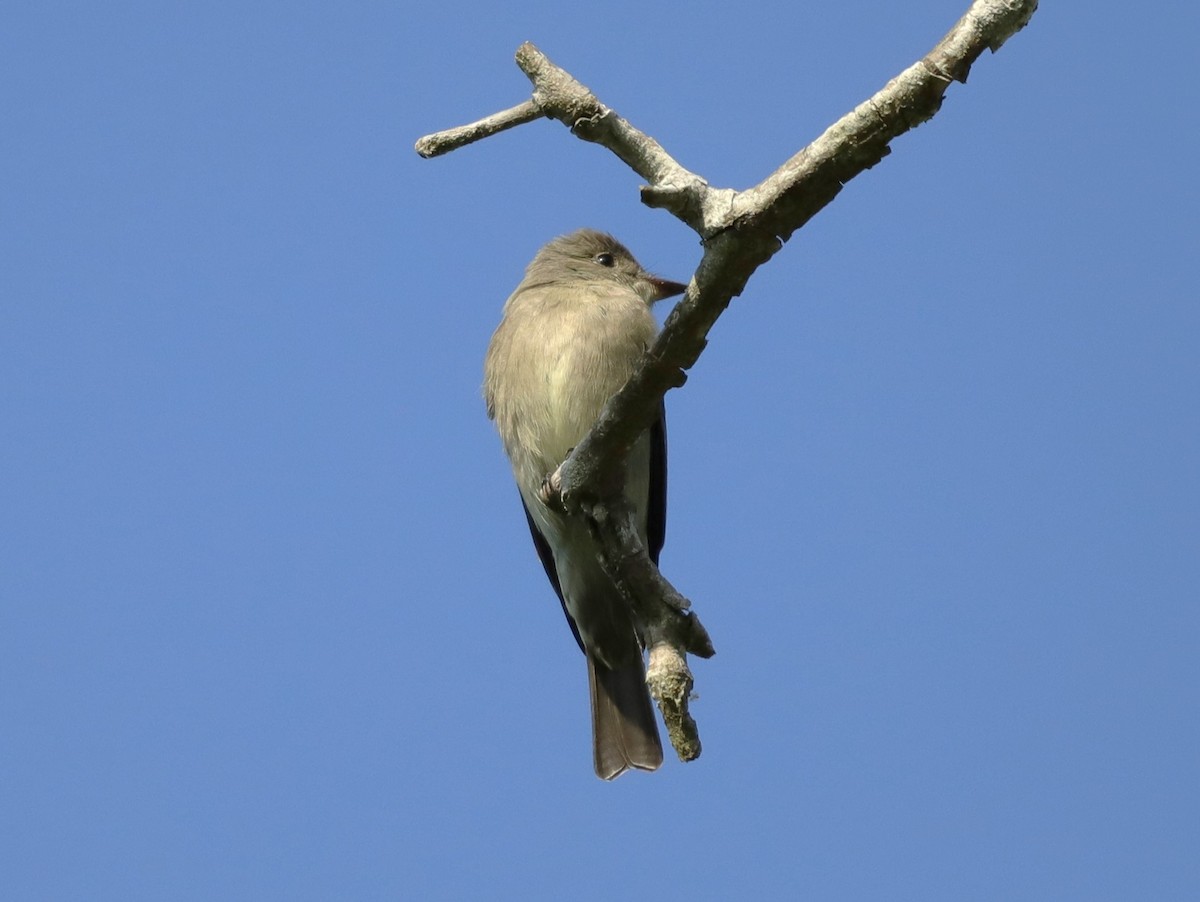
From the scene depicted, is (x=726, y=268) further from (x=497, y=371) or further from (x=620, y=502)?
(x=497, y=371)

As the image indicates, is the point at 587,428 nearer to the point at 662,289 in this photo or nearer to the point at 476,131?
the point at 662,289

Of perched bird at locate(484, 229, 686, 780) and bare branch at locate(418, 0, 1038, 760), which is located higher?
perched bird at locate(484, 229, 686, 780)

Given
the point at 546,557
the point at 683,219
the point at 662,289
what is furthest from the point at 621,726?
the point at 683,219

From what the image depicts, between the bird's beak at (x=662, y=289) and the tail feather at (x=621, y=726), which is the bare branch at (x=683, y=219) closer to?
the tail feather at (x=621, y=726)

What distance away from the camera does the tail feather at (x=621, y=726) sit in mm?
7426

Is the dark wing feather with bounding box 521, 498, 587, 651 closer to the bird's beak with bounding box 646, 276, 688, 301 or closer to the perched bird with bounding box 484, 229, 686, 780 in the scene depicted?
the perched bird with bounding box 484, 229, 686, 780

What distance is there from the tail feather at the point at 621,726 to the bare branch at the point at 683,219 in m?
1.94

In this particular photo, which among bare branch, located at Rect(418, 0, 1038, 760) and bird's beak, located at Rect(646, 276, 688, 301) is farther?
bird's beak, located at Rect(646, 276, 688, 301)

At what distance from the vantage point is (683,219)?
183 inches

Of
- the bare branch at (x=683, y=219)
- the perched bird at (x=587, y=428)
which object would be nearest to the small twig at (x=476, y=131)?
the bare branch at (x=683, y=219)

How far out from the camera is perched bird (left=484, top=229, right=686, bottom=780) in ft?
23.5

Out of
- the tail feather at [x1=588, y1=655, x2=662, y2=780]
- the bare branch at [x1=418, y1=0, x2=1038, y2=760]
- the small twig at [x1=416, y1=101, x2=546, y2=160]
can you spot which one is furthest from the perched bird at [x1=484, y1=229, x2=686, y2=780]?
the small twig at [x1=416, y1=101, x2=546, y2=160]

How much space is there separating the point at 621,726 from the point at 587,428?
163cm

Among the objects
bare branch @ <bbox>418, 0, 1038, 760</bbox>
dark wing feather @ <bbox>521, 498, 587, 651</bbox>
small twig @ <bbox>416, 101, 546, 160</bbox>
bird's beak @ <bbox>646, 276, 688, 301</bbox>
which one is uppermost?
bird's beak @ <bbox>646, 276, 688, 301</bbox>
